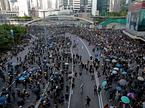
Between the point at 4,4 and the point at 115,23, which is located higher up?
the point at 4,4

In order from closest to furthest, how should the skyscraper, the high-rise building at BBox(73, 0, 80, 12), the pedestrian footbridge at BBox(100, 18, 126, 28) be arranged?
the pedestrian footbridge at BBox(100, 18, 126, 28)
the skyscraper
the high-rise building at BBox(73, 0, 80, 12)

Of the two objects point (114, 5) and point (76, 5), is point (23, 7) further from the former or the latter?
point (114, 5)

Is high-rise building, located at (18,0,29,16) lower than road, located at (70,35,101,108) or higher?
higher

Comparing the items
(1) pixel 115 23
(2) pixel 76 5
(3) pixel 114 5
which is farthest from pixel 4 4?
(1) pixel 115 23

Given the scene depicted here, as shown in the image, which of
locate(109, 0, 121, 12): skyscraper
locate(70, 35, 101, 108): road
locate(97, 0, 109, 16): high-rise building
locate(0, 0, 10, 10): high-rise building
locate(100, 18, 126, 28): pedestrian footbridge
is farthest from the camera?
locate(0, 0, 10, 10): high-rise building

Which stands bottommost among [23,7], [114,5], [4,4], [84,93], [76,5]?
[84,93]

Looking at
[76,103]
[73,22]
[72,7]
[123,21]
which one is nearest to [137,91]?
[76,103]

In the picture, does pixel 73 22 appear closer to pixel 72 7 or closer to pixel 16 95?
pixel 72 7

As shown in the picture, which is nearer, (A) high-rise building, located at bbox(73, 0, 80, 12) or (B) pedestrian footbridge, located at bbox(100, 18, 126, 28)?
(B) pedestrian footbridge, located at bbox(100, 18, 126, 28)

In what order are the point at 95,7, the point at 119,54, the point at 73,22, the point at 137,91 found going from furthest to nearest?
the point at 95,7 → the point at 73,22 → the point at 119,54 → the point at 137,91

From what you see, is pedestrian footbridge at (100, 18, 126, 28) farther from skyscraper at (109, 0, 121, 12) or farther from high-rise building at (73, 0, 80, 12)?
high-rise building at (73, 0, 80, 12)

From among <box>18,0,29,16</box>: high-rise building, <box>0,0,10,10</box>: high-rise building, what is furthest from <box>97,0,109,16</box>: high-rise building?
<box>0,0,10,10</box>: high-rise building
